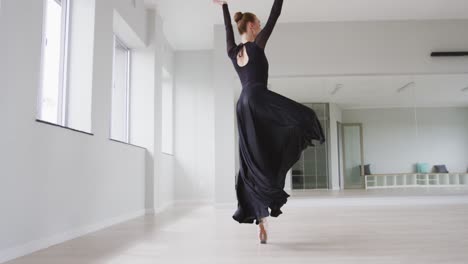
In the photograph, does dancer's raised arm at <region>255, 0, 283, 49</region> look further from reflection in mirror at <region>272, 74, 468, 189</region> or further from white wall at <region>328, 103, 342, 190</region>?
white wall at <region>328, 103, 342, 190</region>

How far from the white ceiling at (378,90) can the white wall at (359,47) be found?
18cm

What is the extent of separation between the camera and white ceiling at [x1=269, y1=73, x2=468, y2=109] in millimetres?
7379

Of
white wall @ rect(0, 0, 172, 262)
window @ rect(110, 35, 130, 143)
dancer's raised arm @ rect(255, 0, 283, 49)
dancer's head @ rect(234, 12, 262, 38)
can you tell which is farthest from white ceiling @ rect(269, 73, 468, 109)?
dancer's raised arm @ rect(255, 0, 283, 49)

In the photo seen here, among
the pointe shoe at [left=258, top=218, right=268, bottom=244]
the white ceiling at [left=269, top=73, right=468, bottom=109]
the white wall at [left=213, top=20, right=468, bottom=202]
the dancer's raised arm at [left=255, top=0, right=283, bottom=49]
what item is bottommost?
the pointe shoe at [left=258, top=218, right=268, bottom=244]

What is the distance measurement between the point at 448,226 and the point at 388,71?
4.04m

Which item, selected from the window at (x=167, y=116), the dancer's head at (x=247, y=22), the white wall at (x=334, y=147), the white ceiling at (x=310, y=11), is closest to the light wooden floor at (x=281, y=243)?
the dancer's head at (x=247, y=22)

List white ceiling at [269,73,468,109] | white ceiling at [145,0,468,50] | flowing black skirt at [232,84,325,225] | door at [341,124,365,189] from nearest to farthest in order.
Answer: flowing black skirt at [232,84,325,225] < white ceiling at [145,0,468,50] < white ceiling at [269,73,468,109] < door at [341,124,365,189]

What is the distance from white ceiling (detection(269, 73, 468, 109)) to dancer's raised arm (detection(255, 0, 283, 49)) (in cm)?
457

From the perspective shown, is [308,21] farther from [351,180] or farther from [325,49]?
[351,180]

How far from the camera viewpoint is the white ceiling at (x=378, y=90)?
291 inches

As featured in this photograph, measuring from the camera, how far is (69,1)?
13.6 feet

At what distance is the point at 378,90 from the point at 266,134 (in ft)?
18.1

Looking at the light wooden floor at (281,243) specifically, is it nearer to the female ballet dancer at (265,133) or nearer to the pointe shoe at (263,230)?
the pointe shoe at (263,230)

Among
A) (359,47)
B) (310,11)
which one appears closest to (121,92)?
(310,11)
